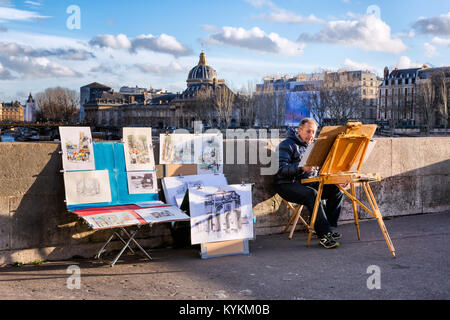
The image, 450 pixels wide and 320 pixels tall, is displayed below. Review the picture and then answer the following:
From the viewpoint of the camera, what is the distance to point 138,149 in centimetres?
584

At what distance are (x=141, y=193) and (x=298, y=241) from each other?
6.26 ft

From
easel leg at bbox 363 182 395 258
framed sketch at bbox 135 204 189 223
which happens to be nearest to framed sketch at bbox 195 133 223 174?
framed sketch at bbox 135 204 189 223

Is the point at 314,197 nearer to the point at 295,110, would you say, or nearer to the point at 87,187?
the point at 87,187

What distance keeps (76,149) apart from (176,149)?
113 cm

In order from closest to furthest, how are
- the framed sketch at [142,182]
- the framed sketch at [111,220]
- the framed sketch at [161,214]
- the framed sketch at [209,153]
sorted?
the framed sketch at [111,220], the framed sketch at [161,214], the framed sketch at [142,182], the framed sketch at [209,153]

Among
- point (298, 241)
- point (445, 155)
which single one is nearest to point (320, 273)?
point (298, 241)

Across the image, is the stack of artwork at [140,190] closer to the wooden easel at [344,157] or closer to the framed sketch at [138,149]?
the framed sketch at [138,149]

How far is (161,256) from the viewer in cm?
566

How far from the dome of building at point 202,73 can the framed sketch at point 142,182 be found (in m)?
138

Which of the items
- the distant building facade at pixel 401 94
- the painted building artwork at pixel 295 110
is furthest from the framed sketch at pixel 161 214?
the distant building facade at pixel 401 94

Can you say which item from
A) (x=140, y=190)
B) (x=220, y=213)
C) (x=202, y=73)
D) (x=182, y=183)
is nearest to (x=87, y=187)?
(x=140, y=190)

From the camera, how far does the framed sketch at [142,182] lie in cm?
574

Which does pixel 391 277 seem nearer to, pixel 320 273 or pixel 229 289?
pixel 320 273

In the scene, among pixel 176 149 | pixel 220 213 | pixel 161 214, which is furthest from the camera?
pixel 176 149
